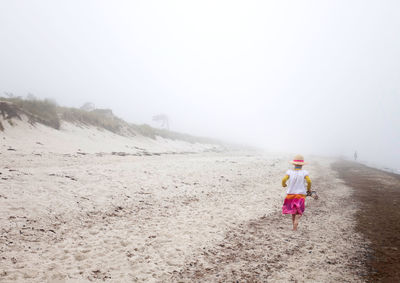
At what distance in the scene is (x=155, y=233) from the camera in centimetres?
585

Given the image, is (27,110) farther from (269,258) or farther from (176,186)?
(269,258)

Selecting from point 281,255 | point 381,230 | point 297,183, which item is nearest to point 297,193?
point 297,183

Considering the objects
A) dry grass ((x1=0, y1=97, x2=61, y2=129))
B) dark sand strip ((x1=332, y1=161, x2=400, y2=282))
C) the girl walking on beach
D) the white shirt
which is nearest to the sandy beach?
dark sand strip ((x1=332, y1=161, x2=400, y2=282))

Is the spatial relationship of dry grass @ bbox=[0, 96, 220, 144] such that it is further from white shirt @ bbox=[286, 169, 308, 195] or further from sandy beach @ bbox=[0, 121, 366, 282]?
white shirt @ bbox=[286, 169, 308, 195]

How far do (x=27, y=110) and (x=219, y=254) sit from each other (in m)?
19.2

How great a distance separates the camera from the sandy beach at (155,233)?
4215 millimetres

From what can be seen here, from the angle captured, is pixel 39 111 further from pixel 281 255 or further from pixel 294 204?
pixel 281 255

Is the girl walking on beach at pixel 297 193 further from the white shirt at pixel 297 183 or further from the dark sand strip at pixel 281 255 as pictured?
the dark sand strip at pixel 281 255

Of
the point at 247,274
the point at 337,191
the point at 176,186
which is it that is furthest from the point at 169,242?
the point at 337,191

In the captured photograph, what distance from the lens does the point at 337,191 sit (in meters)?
12.8

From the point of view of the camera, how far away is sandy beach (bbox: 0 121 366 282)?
4215mm

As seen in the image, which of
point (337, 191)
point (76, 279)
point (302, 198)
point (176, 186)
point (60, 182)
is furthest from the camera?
point (337, 191)

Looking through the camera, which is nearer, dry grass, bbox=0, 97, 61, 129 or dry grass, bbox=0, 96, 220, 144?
dry grass, bbox=0, 97, 61, 129

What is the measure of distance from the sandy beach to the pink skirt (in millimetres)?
590
